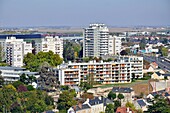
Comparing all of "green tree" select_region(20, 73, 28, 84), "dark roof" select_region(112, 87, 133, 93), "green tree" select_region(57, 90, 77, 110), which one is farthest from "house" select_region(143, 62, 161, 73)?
"green tree" select_region(57, 90, 77, 110)

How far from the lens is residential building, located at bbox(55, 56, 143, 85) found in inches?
450

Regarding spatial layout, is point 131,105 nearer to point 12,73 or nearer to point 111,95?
point 111,95

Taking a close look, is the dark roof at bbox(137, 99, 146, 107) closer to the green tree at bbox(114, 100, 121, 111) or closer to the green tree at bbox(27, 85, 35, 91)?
the green tree at bbox(114, 100, 121, 111)

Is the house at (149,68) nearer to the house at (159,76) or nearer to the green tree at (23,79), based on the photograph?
the house at (159,76)

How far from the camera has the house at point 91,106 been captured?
26.8 feet

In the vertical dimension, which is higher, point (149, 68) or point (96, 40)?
point (96, 40)

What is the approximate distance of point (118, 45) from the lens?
1800cm

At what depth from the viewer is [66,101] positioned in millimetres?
8727

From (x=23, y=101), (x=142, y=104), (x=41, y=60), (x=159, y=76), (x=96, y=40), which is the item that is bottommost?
(x=159, y=76)

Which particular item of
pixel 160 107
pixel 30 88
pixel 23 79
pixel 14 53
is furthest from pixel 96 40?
pixel 160 107

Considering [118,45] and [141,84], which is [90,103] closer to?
[141,84]

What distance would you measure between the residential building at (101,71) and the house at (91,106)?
2484 millimetres

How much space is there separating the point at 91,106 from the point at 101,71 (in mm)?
3614

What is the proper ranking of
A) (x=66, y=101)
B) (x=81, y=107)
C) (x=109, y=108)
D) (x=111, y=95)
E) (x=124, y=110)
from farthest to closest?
(x=111, y=95), (x=66, y=101), (x=109, y=108), (x=81, y=107), (x=124, y=110)
